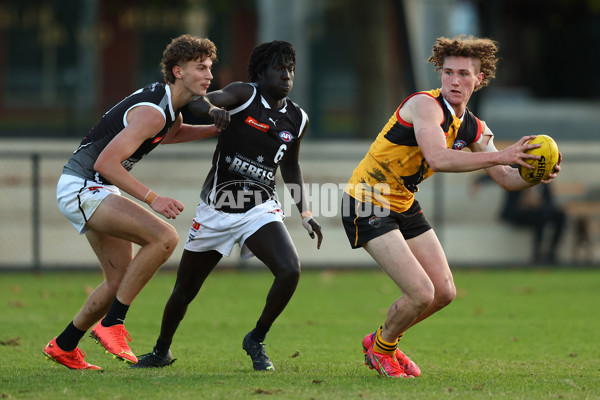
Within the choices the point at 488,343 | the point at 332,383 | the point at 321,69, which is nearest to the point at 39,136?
the point at 321,69

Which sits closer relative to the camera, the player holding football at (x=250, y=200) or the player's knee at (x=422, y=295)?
the player's knee at (x=422, y=295)

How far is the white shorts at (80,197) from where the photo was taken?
625 centimetres

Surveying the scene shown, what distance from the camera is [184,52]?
20.5 ft

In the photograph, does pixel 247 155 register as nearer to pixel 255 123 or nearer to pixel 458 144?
pixel 255 123

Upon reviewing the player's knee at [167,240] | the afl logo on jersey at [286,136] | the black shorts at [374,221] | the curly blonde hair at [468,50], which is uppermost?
the curly blonde hair at [468,50]

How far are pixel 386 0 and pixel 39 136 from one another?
7.79 metres

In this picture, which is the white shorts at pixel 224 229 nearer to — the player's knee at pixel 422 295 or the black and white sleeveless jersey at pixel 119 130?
the black and white sleeveless jersey at pixel 119 130

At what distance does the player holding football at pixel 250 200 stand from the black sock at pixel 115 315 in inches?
12.1

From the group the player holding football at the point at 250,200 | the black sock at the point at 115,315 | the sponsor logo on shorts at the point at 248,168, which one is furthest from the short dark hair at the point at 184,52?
the black sock at the point at 115,315

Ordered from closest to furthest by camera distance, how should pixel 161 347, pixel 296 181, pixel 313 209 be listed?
pixel 161 347 → pixel 296 181 → pixel 313 209

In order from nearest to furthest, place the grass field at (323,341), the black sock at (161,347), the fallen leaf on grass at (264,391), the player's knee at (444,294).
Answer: the fallen leaf on grass at (264,391) → the grass field at (323,341) → the player's knee at (444,294) → the black sock at (161,347)

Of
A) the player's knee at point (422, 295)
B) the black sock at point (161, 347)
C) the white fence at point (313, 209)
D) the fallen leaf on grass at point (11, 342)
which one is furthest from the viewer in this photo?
the white fence at point (313, 209)

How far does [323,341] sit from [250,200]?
204cm

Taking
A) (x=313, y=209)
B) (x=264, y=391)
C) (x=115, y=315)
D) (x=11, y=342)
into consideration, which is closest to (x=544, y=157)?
(x=264, y=391)
